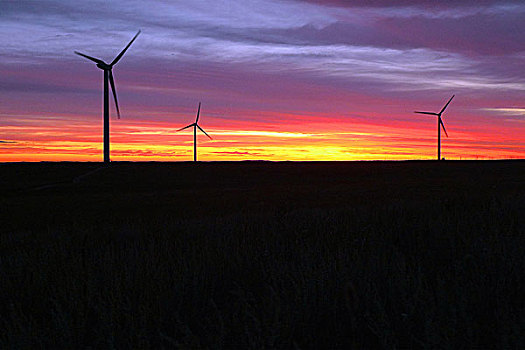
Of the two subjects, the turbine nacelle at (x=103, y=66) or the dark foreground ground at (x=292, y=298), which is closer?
the dark foreground ground at (x=292, y=298)

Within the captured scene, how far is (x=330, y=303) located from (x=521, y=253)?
120 inches

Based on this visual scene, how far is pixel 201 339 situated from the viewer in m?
5.23

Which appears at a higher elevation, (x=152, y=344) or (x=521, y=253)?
(x=521, y=253)

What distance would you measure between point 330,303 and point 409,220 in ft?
25.2

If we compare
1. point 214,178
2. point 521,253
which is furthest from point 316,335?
point 214,178

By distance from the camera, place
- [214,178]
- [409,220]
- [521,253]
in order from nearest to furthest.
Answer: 1. [521,253]
2. [409,220]
3. [214,178]

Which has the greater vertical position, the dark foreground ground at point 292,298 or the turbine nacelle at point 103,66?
the turbine nacelle at point 103,66

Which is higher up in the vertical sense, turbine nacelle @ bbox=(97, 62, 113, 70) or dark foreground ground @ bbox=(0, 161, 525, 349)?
turbine nacelle @ bbox=(97, 62, 113, 70)

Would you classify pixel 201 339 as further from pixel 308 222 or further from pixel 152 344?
pixel 308 222

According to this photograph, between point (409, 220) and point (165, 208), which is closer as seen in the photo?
point (409, 220)

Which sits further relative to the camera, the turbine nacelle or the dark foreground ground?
the turbine nacelle

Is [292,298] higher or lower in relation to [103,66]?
lower

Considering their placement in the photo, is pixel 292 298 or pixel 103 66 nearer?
pixel 292 298

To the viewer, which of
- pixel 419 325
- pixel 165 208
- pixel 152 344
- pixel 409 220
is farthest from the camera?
pixel 165 208
